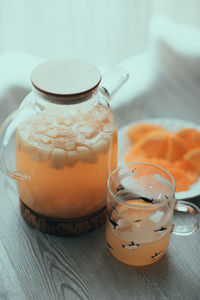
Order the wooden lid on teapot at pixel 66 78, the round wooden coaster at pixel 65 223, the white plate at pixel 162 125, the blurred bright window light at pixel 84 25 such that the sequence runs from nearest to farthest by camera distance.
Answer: the wooden lid on teapot at pixel 66 78 < the round wooden coaster at pixel 65 223 < the white plate at pixel 162 125 < the blurred bright window light at pixel 84 25

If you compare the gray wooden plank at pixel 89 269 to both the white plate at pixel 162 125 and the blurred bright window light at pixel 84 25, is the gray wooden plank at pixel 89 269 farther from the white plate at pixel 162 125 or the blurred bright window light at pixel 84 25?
the blurred bright window light at pixel 84 25

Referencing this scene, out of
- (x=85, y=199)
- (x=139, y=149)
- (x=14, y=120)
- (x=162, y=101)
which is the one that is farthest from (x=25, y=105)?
(x=162, y=101)

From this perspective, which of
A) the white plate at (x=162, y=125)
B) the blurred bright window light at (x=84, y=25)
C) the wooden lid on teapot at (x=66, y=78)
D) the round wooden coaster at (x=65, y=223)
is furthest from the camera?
the blurred bright window light at (x=84, y=25)

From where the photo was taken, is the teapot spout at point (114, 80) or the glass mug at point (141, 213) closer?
the glass mug at point (141, 213)

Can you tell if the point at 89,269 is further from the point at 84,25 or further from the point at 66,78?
the point at 84,25

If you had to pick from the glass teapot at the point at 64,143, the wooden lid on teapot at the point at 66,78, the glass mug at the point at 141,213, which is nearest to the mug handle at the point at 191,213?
the glass mug at the point at 141,213

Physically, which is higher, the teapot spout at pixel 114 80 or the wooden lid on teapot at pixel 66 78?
the wooden lid on teapot at pixel 66 78

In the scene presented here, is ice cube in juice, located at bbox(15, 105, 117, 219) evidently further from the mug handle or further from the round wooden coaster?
the mug handle

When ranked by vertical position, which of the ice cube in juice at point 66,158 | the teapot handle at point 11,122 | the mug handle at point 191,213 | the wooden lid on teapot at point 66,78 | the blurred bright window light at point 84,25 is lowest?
the blurred bright window light at point 84,25
